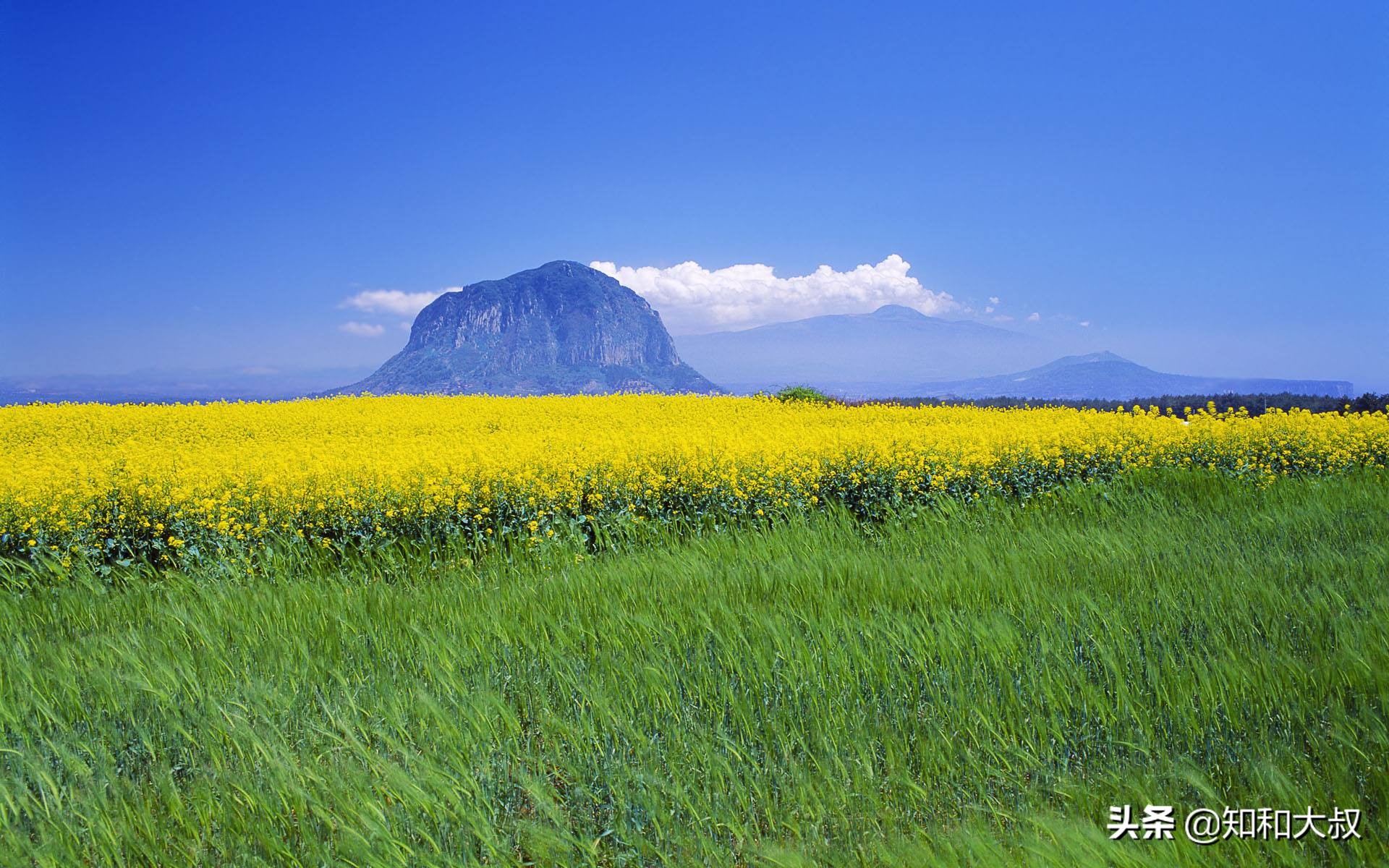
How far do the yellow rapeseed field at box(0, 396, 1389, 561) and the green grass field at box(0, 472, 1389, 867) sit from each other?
141cm

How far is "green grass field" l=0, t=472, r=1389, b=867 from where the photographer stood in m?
2.26

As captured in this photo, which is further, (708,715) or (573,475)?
(573,475)

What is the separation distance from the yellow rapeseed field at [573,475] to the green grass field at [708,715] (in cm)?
141

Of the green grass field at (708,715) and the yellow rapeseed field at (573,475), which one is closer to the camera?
the green grass field at (708,715)

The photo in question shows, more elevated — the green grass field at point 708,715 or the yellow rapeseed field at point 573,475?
the yellow rapeseed field at point 573,475

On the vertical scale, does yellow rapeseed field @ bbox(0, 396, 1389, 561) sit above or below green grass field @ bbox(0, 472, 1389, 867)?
above

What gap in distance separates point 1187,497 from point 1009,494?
1.78m

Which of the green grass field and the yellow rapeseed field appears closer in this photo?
the green grass field

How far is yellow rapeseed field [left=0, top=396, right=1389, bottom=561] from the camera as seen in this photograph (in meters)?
6.41

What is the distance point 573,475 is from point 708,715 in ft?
14.1

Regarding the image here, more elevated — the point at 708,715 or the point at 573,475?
the point at 573,475

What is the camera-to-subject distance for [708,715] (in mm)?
2975

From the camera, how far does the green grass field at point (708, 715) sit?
2262 millimetres

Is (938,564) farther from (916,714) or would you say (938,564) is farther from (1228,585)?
(916,714)
